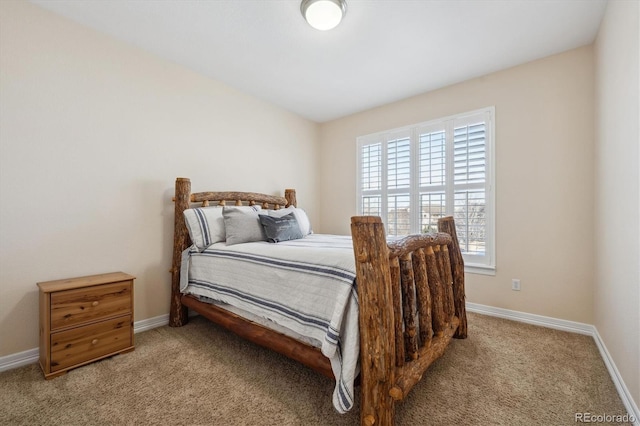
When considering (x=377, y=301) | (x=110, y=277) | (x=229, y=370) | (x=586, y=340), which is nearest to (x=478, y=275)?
(x=586, y=340)

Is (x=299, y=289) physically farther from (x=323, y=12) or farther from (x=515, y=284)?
(x=515, y=284)

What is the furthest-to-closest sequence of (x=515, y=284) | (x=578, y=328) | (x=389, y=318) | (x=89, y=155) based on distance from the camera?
(x=515, y=284)
(x=578, y=328)
(x=89, y=155)
(x=389, y=318)

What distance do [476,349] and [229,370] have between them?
1825mm

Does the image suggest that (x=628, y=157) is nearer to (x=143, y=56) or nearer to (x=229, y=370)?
(x=229, y=370)

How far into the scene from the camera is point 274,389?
1.63 meters

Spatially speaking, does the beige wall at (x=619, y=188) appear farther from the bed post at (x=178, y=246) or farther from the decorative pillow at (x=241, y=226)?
the bed post at (x=178, y=246)

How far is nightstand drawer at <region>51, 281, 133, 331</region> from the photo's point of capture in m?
1.76

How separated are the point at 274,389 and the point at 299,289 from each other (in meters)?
0.63

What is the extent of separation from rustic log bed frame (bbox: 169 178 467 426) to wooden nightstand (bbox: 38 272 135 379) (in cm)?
67

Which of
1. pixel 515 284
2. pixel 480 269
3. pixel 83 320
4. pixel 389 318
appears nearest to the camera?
pixel 389 318

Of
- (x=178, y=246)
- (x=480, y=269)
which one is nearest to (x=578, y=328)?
(x=480, y=269)

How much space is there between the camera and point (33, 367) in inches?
73.1

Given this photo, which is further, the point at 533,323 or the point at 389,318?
the point at 533,323

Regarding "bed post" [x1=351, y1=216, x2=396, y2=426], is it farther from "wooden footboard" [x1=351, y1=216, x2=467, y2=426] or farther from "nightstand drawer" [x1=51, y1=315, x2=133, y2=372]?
"nightstand drawer" [x1=51, y1=315, x2=133, y2=372]
